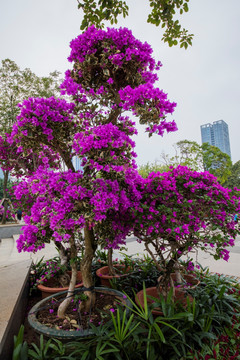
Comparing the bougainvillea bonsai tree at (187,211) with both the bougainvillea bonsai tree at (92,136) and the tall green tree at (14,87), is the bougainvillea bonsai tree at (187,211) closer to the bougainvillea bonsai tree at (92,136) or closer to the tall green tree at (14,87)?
the bougainvillea bonsai tree at (92,136)

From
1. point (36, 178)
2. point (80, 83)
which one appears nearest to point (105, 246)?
point (36, 178)

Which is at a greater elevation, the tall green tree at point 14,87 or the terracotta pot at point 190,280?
the tall green tree at point 14,87

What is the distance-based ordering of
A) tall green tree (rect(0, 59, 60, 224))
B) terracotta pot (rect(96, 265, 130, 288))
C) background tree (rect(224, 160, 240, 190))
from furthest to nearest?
1. background tree (rect(224, 160, 240, 190))
2. tall green tree (rect(0, 59, 60, 224))
3. terracotta pot (rect(96, 265, 130, 288))

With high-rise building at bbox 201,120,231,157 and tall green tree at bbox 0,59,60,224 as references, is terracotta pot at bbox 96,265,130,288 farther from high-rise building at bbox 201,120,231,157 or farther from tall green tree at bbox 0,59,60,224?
high-rise building at bbox 201,120,231,157

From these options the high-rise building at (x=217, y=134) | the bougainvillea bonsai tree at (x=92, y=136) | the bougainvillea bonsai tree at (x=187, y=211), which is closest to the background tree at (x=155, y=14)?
the bougainvillea bonsai tree at (x=92, y=136)

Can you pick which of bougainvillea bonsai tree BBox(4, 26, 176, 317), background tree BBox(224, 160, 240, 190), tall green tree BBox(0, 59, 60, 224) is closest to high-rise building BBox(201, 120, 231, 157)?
background tree BBox(224, 160, 240, 190)

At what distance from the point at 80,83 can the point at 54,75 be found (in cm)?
785

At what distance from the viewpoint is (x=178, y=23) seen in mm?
2891

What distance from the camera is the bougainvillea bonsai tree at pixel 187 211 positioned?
6.60 ft

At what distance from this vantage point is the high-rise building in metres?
50.6

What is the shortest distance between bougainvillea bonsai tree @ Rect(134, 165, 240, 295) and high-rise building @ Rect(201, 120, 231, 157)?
52603mm

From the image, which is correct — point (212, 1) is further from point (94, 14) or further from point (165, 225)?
point (165, 225)

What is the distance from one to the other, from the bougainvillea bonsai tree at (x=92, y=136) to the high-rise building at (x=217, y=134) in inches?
2080

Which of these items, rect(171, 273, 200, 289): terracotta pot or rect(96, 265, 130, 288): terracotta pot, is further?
rect(96, 265, 130, 288): terracotta pot
